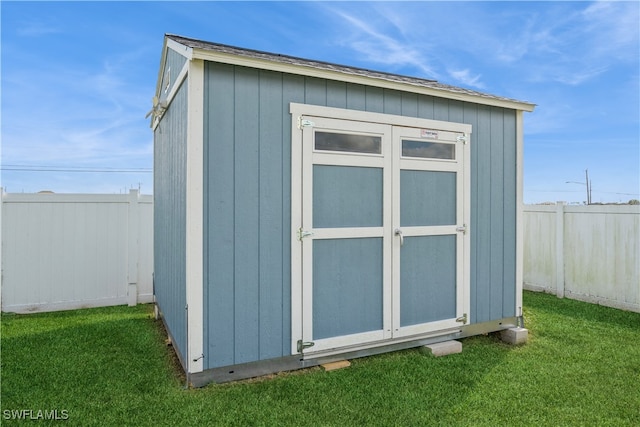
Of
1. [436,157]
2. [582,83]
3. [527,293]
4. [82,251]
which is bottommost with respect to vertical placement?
[527,293]

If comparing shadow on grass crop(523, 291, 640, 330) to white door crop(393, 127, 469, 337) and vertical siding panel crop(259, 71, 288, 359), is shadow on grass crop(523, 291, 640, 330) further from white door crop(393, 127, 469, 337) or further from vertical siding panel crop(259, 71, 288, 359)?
vertical siding panel crop(259, 71, 288, 359)

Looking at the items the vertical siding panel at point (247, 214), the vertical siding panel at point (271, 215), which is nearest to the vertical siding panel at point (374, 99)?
the vertical siding panel at point (271, 215)

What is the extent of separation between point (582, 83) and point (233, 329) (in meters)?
7.22

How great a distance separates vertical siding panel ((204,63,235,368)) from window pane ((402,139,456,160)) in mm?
1586

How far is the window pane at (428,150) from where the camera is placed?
3.26m

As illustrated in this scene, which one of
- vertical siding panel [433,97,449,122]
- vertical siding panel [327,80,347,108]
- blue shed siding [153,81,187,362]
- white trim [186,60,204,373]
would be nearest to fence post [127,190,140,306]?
blue shed siding [153,81,187,362]

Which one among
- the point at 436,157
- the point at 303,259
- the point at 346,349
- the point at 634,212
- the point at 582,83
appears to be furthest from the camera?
the point at 582,83

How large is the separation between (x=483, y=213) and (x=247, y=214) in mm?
2441

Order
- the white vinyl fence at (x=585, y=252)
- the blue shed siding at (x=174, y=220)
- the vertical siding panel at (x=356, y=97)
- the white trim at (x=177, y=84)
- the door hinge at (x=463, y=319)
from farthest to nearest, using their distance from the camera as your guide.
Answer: the white vinyl fence at (x=585, y=252)
the door hinge at (x=463, y=319)
the vertical siding panel at (x=356, y=97)
the blue shed siding at (x=174, y=220)
the white trim at (x=177, y=84)

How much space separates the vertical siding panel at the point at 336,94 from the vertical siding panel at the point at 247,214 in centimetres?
61

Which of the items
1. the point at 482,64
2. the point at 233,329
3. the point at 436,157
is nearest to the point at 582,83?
the point at 482,64

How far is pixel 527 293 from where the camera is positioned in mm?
5828

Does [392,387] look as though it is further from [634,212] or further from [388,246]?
[634,212]

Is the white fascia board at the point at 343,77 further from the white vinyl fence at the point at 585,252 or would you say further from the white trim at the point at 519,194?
the white vinyl fence at the point at 585,252
